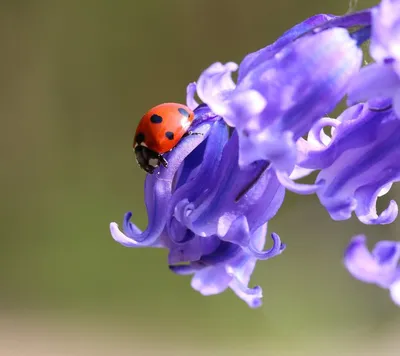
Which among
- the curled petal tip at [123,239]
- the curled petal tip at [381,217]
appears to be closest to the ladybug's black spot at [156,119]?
the curled petal tip at [123,239]

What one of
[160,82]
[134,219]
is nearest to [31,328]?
[134,219]

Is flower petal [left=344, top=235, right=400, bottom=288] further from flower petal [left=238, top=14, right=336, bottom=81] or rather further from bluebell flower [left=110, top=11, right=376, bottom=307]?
flower petal [left=238, top=14, right=336, bottom=81]

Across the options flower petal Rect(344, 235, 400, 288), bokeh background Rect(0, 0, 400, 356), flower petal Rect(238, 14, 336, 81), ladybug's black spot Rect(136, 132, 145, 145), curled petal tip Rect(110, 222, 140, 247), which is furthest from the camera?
bokeh background Rect(0, 0, 400, 356)

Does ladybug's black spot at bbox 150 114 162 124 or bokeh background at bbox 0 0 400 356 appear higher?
bokeh background at bbox 0 0 400 356

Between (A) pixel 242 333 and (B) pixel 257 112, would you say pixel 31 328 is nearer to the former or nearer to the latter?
(A) pixel 242 333

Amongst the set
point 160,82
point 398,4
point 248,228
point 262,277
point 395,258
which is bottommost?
point 395,258

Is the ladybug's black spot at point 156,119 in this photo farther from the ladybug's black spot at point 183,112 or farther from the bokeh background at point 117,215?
the bokeh background at point 117,215

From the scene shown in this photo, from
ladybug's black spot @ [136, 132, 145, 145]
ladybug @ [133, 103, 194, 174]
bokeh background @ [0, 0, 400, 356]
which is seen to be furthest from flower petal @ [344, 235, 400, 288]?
bokeh background @ [0, 0, 400, 356]

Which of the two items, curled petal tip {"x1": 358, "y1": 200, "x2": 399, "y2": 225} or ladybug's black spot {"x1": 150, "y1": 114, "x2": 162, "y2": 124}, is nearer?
curled petal tip {"x1": 358, "y1": 200, "x2": 399, "y2": 225}
